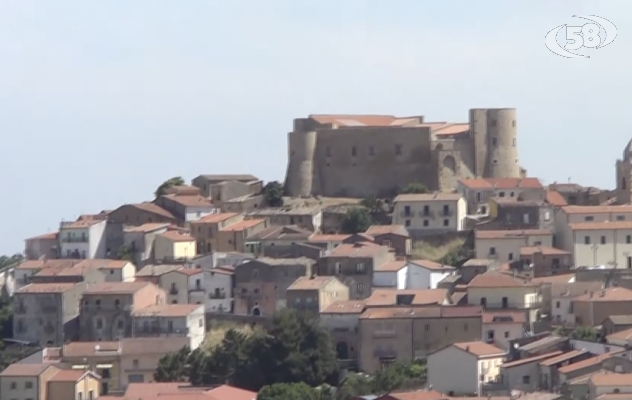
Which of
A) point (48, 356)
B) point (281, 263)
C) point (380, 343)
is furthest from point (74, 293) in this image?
point (380, 343)

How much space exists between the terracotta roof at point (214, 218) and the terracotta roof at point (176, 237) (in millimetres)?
963

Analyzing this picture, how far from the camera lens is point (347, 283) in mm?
65938

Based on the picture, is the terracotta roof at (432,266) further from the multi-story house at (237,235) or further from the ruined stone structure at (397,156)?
the ruined stone structure at (397,156)

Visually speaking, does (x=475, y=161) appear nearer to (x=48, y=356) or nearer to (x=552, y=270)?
(x=552, y=270)

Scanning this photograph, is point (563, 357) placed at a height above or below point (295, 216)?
below

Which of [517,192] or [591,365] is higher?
[517,192]

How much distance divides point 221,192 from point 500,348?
822 inches

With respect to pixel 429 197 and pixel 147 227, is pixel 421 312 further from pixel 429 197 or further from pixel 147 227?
pixel 147 227

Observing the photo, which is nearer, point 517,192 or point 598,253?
point 598,253

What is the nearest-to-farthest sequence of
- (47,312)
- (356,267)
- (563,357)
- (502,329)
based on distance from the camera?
1. (563,357)
2. (502,329)
3. (356,267)
4. (47,312)

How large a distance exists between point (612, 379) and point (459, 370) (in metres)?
5.81

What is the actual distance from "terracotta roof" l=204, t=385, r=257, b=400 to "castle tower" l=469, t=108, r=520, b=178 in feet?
67.6

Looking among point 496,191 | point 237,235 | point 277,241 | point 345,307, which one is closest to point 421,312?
point 345,307

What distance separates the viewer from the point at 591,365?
181 feet
